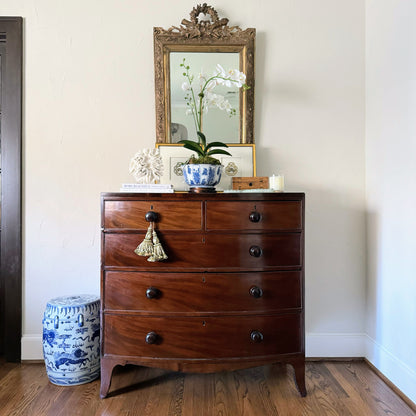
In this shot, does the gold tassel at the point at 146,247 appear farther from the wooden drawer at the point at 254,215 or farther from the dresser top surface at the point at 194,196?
the wooden drawer at the point at 254,215

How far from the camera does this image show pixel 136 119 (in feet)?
7.25

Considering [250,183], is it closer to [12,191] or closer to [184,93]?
[184,93]

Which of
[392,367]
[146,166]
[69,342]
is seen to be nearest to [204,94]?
[146,166]

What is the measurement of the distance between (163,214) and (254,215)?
0.43 m

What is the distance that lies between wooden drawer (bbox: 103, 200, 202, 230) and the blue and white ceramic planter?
17 centimetres

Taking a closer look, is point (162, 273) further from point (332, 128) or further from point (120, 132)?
point (332, 128)

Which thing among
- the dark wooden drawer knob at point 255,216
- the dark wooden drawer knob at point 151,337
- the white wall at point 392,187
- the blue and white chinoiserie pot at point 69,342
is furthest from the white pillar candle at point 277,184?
the blue and white chinoiserie pot at point 69,342

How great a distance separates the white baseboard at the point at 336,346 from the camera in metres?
2.21

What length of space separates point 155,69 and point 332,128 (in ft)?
3.84

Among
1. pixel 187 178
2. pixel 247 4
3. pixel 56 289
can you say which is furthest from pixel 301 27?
pixel 56 289

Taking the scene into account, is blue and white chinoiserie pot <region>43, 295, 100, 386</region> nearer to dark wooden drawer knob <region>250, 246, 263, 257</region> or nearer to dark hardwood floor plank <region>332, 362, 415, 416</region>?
dark wooden drawer knob <region>250, 246, 263, 257</region>

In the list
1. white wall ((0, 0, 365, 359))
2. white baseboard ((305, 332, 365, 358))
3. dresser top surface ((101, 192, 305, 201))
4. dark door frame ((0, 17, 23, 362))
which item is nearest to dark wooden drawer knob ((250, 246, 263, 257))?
dresser top surface ((101, 192, 305, 201))

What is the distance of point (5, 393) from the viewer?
179 cm

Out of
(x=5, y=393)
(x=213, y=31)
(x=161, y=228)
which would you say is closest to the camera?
(x=161, y=228)
